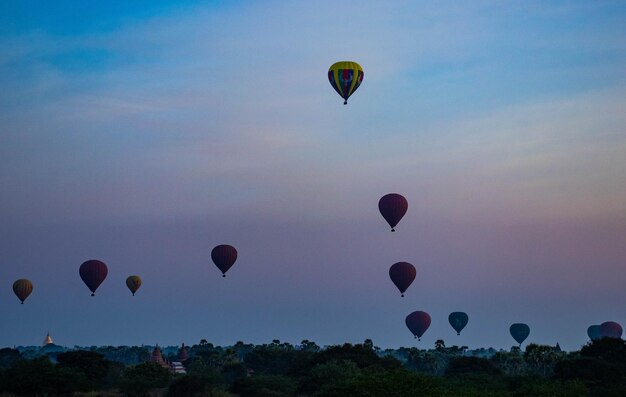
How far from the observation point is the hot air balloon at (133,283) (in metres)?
165

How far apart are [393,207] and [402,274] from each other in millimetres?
23148

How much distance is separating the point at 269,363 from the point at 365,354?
32752 mm

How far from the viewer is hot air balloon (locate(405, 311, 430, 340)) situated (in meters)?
168

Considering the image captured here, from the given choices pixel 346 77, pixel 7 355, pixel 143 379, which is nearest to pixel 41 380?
pixel 143 379

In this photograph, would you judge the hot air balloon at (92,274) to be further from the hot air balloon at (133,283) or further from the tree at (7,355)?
the tree at (7,355)

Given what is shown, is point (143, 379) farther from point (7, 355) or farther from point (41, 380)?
point (7, 355)

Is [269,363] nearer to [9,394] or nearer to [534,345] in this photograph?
[534,345]

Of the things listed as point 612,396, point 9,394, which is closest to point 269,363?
point 9,394

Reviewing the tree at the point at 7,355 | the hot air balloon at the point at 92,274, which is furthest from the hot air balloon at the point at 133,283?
the hot air balloon at the point at 92,274

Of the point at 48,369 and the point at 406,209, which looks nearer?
the point at 48,369

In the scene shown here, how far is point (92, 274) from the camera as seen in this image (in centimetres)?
12262

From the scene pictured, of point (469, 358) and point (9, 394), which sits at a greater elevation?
point (469, 358)

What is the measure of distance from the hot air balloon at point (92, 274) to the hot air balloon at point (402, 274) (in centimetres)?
4166

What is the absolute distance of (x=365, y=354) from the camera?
96.2 m
